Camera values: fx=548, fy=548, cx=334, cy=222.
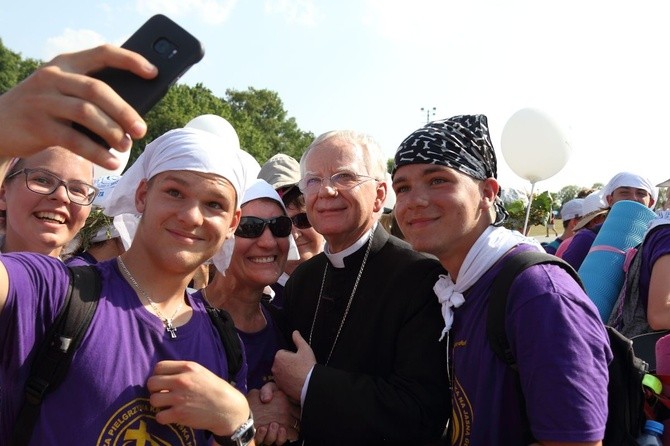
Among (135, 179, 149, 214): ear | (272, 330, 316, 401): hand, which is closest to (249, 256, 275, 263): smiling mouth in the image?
(272, 330, 316, 401): hand

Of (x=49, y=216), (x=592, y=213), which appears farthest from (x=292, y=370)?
(x=592, y=213)

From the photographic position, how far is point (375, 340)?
2650 mm

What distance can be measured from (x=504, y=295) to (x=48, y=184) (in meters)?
2.28

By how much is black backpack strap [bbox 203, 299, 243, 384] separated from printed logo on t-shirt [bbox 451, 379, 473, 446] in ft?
2.91

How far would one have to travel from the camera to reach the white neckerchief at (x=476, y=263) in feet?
7.53

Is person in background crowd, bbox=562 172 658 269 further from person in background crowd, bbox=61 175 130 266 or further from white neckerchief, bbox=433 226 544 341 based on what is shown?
person in background crowd, bbox=61 175 130 266

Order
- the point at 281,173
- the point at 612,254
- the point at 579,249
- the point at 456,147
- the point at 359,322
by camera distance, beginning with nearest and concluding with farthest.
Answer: the point at 456,147
the point at 359,322
the point at 612,254
the point at 281,173
the point at 579,249

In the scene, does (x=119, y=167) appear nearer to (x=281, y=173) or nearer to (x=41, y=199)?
(x=41, y=199)

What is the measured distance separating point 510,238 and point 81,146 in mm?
1925

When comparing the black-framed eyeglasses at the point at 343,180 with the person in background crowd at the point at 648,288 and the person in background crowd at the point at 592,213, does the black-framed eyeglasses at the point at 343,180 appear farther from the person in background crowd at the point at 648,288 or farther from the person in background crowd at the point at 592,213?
the person in background crowd at the point at 592,213

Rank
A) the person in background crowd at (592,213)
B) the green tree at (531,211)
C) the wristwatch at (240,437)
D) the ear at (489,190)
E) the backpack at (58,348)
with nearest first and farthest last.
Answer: the backpack at (58,348) → the wristwatch at (240,437) → the ear at (489,190) → the person in background crowd at (592,213) → the green tree at (531,211)

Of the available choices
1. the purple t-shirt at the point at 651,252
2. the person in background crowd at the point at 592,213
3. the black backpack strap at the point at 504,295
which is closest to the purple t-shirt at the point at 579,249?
the person in background crowd at the point at 592,213

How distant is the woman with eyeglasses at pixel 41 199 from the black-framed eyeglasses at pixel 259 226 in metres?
0.83

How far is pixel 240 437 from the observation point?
1812 mm
